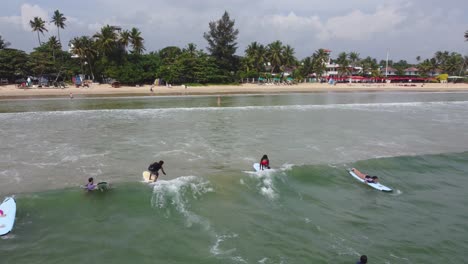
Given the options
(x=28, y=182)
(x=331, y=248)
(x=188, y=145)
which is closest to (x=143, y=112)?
(x=188, y=145)

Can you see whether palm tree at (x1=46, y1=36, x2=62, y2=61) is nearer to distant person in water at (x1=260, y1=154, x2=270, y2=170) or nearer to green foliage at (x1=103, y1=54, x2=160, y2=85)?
green foliage at (x1=103, y1=54, x2=160, y2=85)

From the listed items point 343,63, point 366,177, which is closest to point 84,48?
point 366,177

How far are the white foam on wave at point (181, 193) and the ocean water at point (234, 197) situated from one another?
0.16ft

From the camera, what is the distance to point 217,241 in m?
9.86

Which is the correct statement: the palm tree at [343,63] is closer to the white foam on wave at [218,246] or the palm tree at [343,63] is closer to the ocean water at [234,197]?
the ocean water at [234,197]

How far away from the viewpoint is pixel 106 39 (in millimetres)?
59375

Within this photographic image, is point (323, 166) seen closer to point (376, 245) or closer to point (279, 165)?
point (279, 165)

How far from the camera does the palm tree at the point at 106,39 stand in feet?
195

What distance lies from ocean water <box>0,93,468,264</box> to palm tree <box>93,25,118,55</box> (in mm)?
37543

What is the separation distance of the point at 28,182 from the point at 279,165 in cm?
1193

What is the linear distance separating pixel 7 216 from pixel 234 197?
25.9 ft

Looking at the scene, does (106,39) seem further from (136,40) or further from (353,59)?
(353,59)

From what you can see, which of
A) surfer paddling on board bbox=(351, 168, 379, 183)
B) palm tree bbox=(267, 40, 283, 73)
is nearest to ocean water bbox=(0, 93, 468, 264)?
surfer paddling on board bbox=(351, 168, 379, 183)

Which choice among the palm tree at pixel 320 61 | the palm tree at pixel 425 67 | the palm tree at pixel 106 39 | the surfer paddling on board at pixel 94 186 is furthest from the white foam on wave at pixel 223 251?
the palm tree at pixel 425 67
